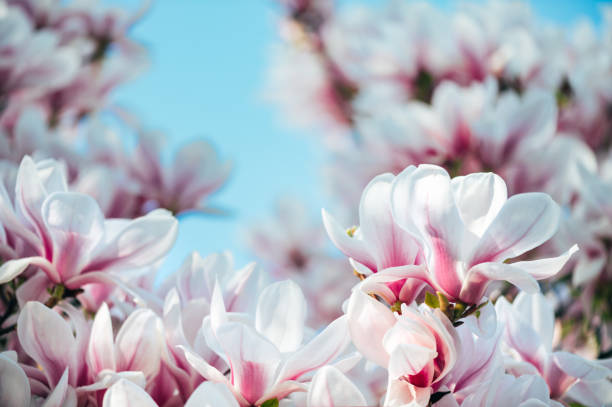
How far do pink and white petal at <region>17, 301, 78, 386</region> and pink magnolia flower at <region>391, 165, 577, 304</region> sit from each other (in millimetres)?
240

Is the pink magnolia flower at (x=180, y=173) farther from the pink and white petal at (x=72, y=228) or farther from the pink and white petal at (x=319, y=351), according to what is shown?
the pink and white petal at (x=319, y=351)

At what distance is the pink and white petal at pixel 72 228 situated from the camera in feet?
1.45

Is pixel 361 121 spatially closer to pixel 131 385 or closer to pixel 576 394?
pixel 576 394

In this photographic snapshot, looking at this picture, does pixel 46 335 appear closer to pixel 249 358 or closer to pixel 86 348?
pixel 86 348

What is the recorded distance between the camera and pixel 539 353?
1.57 ft

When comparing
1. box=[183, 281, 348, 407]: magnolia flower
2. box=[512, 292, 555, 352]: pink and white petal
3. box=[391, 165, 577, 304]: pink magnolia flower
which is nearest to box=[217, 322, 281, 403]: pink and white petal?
box=[183, 281, 348, 407]: magnolia flower

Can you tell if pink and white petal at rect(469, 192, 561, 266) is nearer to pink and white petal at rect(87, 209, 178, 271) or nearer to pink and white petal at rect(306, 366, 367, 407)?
pink and white petal at rect(306, 366, 367, 407)

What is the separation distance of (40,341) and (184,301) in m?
0.11

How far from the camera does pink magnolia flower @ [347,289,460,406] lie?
357mm

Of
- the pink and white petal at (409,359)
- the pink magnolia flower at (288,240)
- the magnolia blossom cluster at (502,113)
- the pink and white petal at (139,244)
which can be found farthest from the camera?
the pink magnolia flower at (288,240)

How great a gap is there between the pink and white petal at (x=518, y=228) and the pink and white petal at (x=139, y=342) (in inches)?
8.9

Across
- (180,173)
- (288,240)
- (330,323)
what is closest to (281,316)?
(330,323)

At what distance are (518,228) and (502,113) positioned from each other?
62 cm

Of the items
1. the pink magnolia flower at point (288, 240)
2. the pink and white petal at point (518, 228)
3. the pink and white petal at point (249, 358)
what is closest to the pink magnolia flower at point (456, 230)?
the pink and white petal at point (518, 228)
